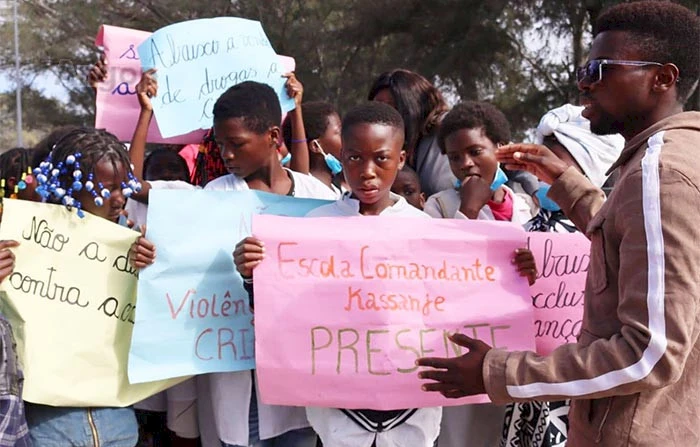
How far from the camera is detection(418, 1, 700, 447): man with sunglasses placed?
178 centimetres

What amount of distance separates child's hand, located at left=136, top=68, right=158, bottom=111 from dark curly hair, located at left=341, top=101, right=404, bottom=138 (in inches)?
48.6

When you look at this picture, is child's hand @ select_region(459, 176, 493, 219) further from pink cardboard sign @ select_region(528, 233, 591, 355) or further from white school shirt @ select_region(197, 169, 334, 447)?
white school shirt @ select_region(197, 169, 334, 447)

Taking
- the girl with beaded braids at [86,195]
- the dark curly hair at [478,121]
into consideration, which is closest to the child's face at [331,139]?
the dark curly hair at [478,121]

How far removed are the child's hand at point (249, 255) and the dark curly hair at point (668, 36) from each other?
4.64 ft

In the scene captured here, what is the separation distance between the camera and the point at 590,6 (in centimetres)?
1130

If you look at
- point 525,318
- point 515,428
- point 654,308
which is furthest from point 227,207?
point 654,308

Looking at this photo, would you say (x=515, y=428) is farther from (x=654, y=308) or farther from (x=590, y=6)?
(x=590, y=6)

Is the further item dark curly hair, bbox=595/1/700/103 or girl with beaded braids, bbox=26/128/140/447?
girl with beaded braids, bbox=26/128/140/447

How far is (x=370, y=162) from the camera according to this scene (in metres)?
3.05

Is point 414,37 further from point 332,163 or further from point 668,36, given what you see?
point 668,36

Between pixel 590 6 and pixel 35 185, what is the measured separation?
980cm

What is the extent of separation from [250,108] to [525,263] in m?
1.32

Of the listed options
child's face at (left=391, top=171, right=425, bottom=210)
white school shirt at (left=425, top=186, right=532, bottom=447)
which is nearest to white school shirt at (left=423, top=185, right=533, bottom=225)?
white school shirt at (left=425, top=186, right=532, bottom=447)

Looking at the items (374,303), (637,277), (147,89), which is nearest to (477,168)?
(374,303)
